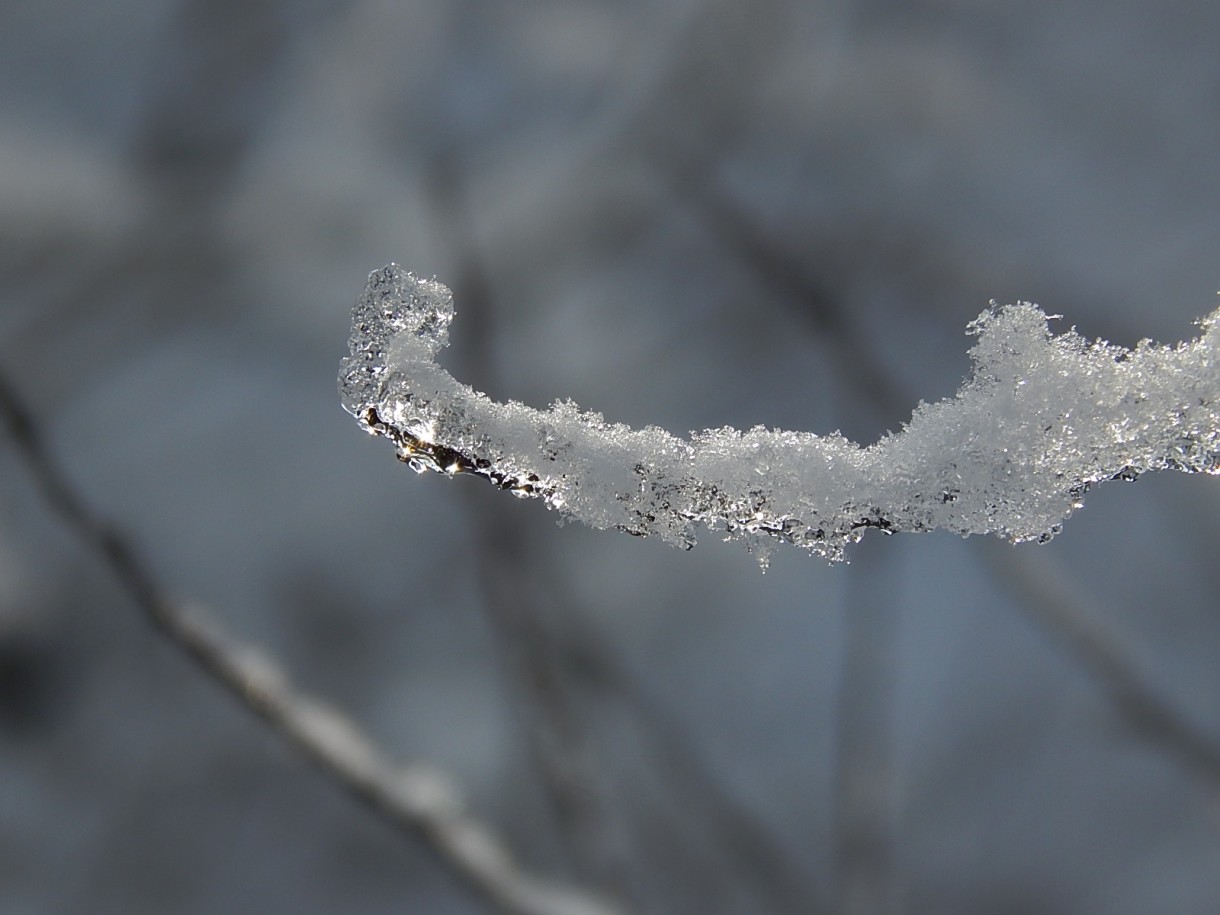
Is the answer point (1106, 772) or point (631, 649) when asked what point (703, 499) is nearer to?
point (631, 649)

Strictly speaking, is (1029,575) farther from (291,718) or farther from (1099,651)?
(291,718)

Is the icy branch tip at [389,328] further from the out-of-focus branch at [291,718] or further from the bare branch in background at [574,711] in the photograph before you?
the bare branch in background at [574,711]

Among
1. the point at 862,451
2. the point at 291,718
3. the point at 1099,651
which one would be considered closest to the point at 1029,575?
the point at 1099,651

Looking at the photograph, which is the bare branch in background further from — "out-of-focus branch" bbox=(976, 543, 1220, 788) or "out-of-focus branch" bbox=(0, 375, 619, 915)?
"out-of-focus branch" bbox=(976, 543, 1220, 788)

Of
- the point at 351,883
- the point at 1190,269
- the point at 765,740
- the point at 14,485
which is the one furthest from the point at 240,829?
the point at 1190,269

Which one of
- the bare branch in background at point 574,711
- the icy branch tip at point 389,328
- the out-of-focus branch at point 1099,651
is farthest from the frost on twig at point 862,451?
the out-of-focus branch at point 1099,651

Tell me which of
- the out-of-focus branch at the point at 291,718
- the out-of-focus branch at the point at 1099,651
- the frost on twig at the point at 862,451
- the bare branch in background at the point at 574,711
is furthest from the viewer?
the out-of-focus branch at the point at 1099,651

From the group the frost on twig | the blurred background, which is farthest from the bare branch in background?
the frost on twig

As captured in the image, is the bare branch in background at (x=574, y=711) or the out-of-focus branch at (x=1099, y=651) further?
the out-of-focus branch at (x=1099, y=651)
